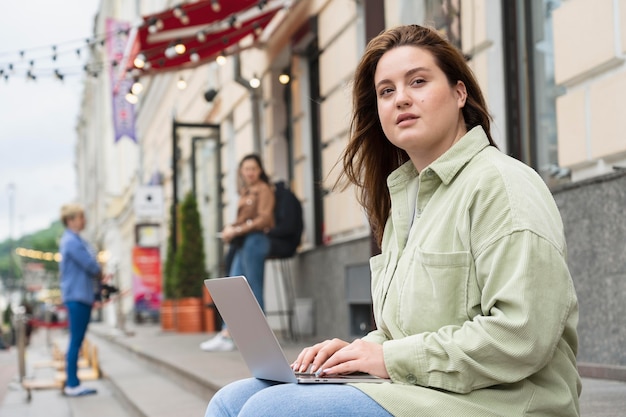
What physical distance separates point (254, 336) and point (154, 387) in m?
5.75

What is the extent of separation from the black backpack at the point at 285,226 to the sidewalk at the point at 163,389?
90 centimetres

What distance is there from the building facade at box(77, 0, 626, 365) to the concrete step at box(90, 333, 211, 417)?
5.80ft

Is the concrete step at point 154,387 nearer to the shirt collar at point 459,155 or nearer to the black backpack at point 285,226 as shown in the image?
the black backpack at point 285,226

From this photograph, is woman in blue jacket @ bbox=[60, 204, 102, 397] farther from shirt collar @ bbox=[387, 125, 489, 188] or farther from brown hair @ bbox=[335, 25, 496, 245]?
shirt collar @ bbox=[387, 125, 489, 188]

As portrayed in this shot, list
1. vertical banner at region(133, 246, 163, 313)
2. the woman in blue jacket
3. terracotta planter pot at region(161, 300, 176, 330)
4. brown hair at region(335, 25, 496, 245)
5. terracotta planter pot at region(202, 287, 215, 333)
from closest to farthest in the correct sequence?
1. brown hair at region(335, 25, 496, 245)
2. the woman in blue jacket
3. terracotta planter pot at region(202, 287, 215, 333)
4. terracotta planter pot at region(161, 300, 176, 330)
5. vertical banner at region(133, 246, 163, 313)

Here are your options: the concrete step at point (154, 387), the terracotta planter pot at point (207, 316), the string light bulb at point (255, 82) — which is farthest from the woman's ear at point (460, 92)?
the terracotta planter pot at point (207, 316)

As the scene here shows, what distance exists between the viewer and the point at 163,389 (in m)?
7.36

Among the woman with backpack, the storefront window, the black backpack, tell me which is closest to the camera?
the storefront window

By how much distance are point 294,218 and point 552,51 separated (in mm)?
3870

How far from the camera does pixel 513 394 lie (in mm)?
1809

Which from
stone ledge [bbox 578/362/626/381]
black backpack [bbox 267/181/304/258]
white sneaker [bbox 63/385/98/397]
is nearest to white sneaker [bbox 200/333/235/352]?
black backpack [bbox 267/181/304/258]

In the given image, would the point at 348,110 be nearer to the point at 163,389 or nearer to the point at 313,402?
the point at 163,389

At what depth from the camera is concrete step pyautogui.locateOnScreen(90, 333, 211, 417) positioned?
6.01 m

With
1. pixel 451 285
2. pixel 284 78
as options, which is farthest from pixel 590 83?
pixel 284 78
